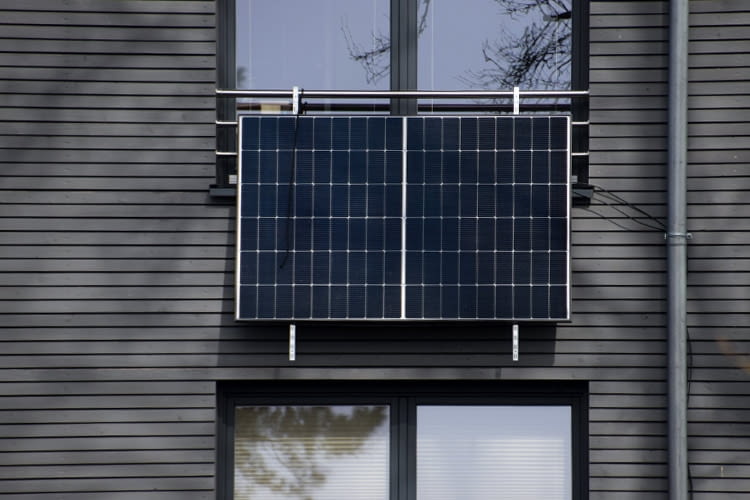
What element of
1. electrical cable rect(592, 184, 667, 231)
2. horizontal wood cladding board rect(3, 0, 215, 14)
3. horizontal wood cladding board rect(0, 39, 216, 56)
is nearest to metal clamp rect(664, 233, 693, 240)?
electrical cable rect(592, 184, 667, 231)

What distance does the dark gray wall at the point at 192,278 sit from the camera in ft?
21.7

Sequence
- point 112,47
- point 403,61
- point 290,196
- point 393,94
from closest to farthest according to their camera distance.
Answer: point 290,196
point 112,47
point 393,94
point 403,61

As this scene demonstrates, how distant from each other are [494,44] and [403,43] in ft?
2.24

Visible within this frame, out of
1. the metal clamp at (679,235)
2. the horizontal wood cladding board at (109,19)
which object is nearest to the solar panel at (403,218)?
the metal clamp at (679,235)

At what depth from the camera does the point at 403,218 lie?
6559mm

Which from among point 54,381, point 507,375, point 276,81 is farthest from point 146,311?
point 507,375

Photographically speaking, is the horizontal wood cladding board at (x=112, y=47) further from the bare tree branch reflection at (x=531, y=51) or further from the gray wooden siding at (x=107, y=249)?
the bare tree branch reflection at (x=531, y=51)

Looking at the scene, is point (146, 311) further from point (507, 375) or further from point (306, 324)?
point (507, 375)

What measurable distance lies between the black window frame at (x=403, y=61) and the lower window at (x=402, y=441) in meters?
1.74

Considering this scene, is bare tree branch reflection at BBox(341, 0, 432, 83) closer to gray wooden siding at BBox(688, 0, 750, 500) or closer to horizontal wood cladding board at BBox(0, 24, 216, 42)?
horizontal wood cladding board at BBox(0, 24, 216, 42)

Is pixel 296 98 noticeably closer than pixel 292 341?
No

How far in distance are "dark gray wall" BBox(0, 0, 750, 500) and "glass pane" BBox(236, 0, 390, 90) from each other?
0.40 m

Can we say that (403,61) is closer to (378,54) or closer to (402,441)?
(378,54)

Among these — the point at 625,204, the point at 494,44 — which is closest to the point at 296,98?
the point at 494,44
